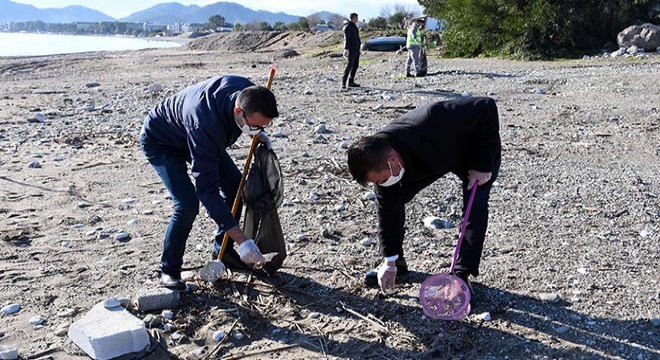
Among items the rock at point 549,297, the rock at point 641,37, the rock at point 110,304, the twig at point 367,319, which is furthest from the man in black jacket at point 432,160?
the rock at point 641,37

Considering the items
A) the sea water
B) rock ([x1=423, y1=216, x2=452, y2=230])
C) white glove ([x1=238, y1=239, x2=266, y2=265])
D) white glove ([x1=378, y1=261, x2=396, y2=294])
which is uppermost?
white glove ([x1=238, y1=239, x2=266, y2=265])

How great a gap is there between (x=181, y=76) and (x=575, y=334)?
18.9 meters

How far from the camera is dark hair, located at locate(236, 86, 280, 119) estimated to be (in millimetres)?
3410

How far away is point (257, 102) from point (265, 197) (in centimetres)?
96

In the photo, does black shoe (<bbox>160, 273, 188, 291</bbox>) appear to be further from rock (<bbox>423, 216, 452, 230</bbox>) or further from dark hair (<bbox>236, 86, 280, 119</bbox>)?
rock (<bbox>423, 216, 452, 230</bbox>)

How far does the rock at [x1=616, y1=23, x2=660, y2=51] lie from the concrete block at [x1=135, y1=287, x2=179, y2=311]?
1841cm

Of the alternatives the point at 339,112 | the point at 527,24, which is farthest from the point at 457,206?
the point at 527,24

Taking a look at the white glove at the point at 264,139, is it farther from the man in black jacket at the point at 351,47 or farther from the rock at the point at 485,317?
the man in black jacket at the point at 351,47

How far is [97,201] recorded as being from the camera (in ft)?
20.7

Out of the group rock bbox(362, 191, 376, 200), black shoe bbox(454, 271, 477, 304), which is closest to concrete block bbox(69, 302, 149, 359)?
black shoe bbox(454, 271, 477, 304)

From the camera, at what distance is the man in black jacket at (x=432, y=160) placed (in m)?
3.30

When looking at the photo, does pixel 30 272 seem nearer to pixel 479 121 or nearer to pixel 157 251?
pixel 157 251

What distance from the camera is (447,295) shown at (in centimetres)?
386

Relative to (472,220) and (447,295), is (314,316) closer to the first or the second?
(447,295)
